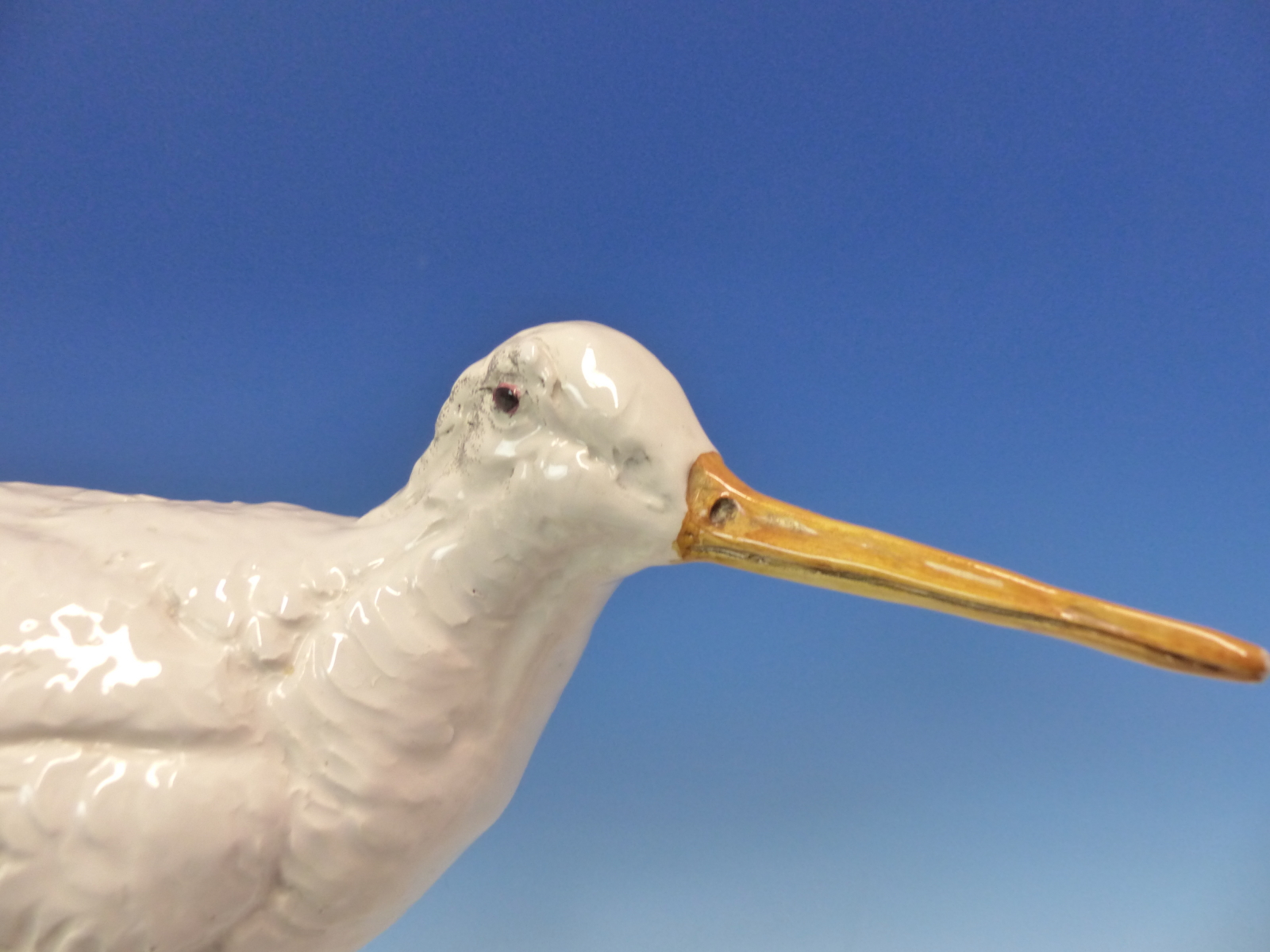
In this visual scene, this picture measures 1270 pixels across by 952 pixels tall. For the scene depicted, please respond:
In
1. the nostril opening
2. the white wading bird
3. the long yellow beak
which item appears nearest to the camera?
the long yellow beak

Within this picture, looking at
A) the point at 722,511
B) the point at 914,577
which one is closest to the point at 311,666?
the point at 722,511

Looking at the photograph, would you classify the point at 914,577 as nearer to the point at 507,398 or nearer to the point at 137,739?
the point at 507,398

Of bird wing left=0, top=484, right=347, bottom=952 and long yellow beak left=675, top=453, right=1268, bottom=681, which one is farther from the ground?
long yellow beak left=675, top=453, right=1268, bottom=681

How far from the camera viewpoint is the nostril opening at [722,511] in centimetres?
118

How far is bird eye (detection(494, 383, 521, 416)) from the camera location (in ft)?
3.96

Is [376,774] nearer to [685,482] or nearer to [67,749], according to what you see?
[67,749]

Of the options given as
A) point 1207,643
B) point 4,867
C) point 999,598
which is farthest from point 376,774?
point 1207,643

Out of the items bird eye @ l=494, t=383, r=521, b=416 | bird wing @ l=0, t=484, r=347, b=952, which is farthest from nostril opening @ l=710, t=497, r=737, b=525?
bird wing @ l=0, t=484, r=347, b=952

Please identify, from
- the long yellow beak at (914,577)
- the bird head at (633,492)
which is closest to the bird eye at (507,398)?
the bird head at (633,492)

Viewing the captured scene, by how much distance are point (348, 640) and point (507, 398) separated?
0.38 meters

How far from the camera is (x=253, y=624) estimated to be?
3.99 feet

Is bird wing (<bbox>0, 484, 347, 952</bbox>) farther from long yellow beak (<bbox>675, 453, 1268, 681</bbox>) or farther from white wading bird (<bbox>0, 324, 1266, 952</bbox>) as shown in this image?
long yellow beak (<bbox>675, 453, 1268, 681</bbox>)

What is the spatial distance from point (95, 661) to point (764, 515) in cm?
84

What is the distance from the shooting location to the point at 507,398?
1.21 meters
